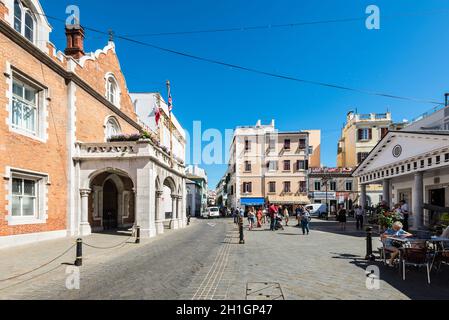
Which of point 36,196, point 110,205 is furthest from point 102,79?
point 36,196

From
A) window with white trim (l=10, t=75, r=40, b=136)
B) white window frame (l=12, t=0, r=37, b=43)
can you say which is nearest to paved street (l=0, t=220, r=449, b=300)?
window with white trim (l=10, t=75, r=40, b=136)

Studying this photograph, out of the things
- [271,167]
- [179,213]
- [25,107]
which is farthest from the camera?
[271,167]

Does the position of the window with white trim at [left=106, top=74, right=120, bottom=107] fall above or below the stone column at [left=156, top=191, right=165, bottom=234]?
above

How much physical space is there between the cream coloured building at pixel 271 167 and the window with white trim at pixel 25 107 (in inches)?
1417

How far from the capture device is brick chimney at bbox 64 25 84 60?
1892 cm

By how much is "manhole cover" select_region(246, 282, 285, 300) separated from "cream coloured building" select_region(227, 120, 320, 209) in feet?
130

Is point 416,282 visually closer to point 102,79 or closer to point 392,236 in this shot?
point 392,236

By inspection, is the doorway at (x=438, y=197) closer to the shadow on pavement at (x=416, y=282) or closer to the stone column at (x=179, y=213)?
the shadow on pavement at (x=416, y=282)

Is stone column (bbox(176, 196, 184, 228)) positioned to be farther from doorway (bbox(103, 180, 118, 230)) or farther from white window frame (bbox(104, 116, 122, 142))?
white window frame (bbox(104, 116, 122, 142))

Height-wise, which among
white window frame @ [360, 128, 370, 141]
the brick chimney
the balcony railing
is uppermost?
the brick chimney

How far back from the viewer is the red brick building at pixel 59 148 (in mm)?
12055

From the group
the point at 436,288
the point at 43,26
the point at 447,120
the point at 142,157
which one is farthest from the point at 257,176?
the point at 436,288

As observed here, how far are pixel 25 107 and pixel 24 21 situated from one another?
3844 millimetres

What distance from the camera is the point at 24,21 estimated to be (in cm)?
1352
